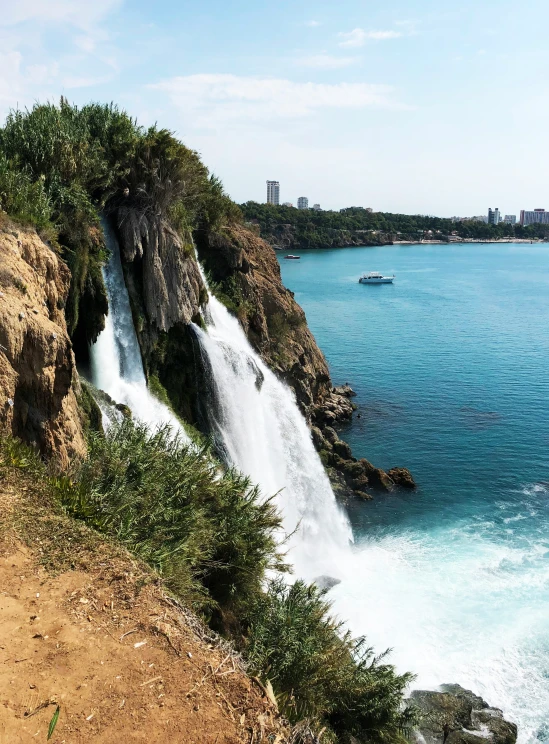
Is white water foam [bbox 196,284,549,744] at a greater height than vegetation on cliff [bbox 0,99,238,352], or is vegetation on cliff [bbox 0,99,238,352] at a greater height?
vegetation on cliff [bbox 0,99,238,352]

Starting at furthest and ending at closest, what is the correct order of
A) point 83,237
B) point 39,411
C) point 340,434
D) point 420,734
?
point 340,434 < point 83,237 < point 420,734 < point 39,411

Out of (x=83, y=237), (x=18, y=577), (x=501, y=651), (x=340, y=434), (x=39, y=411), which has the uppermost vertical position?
(x=83, y=237)

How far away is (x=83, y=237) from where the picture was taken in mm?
17141

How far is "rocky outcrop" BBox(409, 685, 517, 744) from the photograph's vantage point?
48.1 feet

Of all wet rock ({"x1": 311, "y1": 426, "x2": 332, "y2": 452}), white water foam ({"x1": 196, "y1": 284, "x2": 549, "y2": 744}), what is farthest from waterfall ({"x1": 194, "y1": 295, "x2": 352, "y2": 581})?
wet rock ({"x1": 311, "y1": 426, "x2": 332, "y2": 452})

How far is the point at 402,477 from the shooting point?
94.2 ft

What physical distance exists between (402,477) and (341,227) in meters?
134

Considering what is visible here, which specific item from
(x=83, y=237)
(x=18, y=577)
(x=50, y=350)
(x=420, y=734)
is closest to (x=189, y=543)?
(x=18, y=577)

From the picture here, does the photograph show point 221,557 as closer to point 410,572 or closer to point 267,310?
point 410,572

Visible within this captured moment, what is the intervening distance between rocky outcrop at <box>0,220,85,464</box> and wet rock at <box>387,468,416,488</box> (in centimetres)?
1901

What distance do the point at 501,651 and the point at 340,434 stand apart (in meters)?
17.0

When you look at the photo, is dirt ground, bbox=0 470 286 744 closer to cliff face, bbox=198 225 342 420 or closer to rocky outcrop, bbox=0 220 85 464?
rocky outcrop, bbox=0 220 85 464

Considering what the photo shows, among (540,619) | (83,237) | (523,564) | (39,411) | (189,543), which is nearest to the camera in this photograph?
(189,543)

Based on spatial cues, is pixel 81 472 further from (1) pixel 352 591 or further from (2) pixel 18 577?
(1) pixel 352 591
